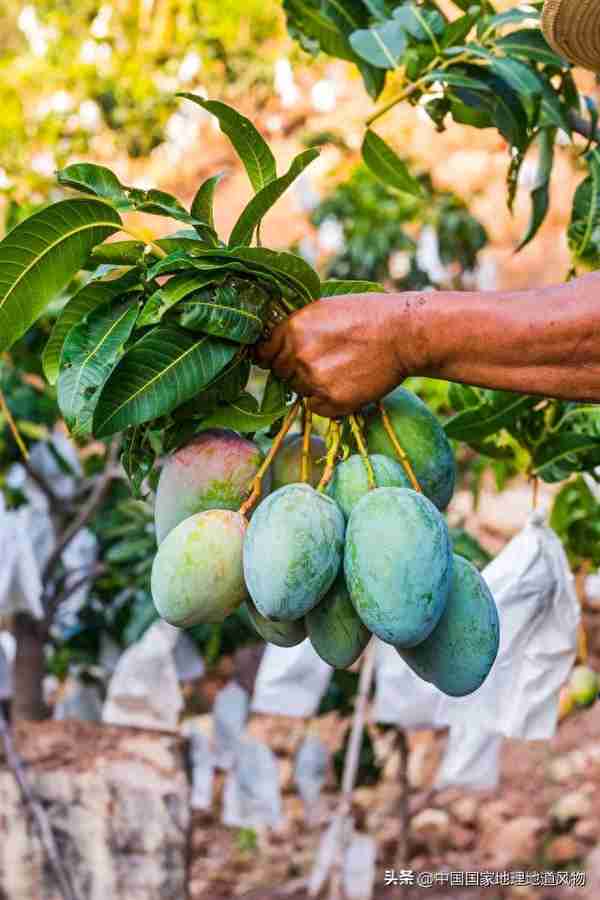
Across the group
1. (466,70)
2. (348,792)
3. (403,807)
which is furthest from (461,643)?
(403,807)

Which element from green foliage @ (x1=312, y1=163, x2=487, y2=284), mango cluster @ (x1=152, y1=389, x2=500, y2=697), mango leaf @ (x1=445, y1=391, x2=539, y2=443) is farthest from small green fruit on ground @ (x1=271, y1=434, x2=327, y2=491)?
green foliage @ (x1=312, y1=163, x2=487, y2=284)

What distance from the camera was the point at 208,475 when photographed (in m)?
0.95

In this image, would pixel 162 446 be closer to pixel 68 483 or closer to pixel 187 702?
pixel 68 483

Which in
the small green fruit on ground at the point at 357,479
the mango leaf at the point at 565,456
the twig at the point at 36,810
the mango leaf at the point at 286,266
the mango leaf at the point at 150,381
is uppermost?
the mango leaf at the point at 286,266

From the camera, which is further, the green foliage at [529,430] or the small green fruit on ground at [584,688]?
the small green fruit on ground at [584,688]

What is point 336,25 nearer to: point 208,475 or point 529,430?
point 529,430

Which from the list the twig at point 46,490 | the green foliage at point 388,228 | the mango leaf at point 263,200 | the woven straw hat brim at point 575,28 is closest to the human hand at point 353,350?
the mango leaf at point 263,200

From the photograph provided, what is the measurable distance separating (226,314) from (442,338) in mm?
184

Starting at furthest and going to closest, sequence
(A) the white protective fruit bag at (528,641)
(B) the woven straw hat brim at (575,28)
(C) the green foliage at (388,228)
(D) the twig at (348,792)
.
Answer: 1. (C) the green foliage at (388,228)
2. (D) the twig at (348,792)
3. (A) the white protective fruit bag at (528,641)
4. (B) the woven straw hat brim at (575,28)

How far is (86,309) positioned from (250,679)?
3278 mm

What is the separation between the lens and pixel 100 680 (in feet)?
10.3

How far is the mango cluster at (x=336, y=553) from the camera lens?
829 mm

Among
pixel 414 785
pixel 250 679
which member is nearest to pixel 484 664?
pixel 250 679

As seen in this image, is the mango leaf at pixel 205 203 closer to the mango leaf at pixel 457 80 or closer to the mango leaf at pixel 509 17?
the mango leaf at pixel 457 80
